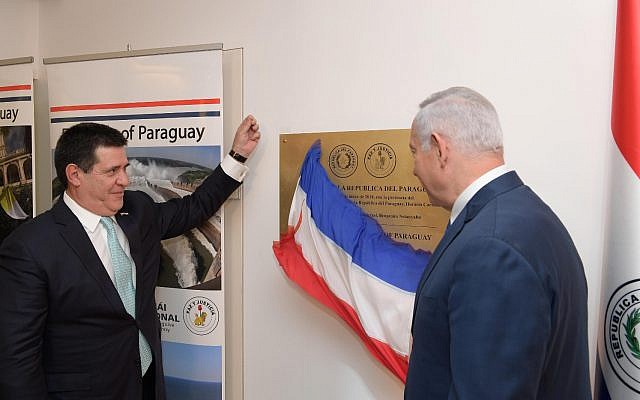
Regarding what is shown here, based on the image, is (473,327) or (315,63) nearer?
(473,327)

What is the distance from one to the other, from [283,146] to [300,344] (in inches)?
31.9

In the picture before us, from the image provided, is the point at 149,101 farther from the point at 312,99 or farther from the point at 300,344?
the point at 300,344

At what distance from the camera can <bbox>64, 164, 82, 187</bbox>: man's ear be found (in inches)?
79.4

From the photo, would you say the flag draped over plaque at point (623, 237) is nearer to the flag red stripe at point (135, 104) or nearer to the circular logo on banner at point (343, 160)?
the circular logo on banner at point (343, 160)

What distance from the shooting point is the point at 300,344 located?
2.36m

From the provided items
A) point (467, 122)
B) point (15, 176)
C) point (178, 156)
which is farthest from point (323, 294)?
point (15, 176)

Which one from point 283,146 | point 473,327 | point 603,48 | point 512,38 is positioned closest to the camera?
point 473,327

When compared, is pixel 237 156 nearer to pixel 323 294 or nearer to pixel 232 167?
pixel 232 167

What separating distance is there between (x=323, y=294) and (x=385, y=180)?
48 cm

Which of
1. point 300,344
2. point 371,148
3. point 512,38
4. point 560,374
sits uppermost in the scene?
point 512,38

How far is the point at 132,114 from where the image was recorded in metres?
2.45

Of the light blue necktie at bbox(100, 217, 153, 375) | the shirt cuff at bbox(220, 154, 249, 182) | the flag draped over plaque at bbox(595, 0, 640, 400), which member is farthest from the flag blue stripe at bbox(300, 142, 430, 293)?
the light blue necktie at bbox(100, 217, 153, 375)

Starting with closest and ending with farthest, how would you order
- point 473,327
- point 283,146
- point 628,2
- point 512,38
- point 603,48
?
point 473,327, point 628,2, point 603,48, point 512,38, point 283,146

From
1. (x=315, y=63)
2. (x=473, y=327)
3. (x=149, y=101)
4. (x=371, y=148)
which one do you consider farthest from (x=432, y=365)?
(x=149, y=101)
